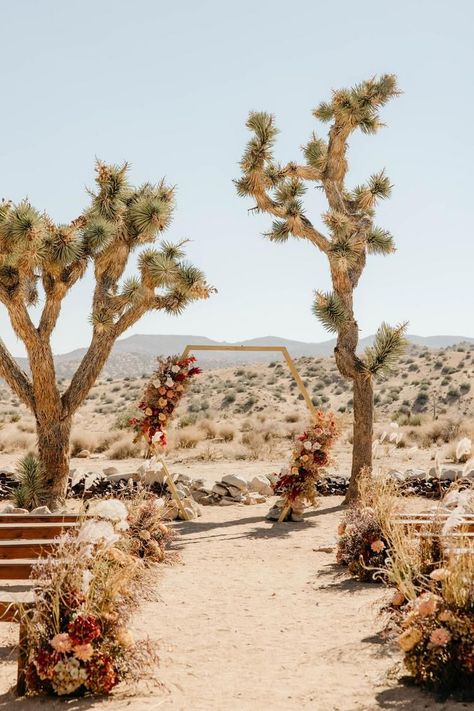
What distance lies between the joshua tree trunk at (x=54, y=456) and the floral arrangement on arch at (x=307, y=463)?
3.22 meters

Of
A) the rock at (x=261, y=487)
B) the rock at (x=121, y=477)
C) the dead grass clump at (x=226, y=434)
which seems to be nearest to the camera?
the rock at (x=121, y=477)

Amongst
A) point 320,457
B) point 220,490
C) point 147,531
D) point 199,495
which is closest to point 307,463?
point 320,457

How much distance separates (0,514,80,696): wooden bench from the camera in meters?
4.57

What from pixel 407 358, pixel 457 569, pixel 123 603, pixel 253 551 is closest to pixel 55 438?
pixel 253 551

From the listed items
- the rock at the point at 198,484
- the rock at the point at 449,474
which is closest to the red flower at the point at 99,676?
the rock at the point at 198,484

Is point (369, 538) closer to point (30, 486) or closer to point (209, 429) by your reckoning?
point (30, 486)

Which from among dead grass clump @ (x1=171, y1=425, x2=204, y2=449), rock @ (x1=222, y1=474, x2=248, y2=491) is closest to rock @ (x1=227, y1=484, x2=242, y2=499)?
rock @ (x1=222, y1=474, x2=248, y2=491)

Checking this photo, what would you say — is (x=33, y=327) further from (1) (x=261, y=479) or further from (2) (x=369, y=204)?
(2) (x=369, y=204)

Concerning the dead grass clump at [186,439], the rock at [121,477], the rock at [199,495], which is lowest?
the rock at [199,495]

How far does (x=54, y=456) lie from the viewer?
11.3 m

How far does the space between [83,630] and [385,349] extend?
855cm

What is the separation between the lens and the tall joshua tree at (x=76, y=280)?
11.0m

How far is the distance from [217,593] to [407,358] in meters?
40.2

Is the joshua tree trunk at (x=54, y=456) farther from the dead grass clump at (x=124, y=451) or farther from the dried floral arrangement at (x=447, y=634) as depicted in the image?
the dried floral arrangement at (x=447, y=634)
